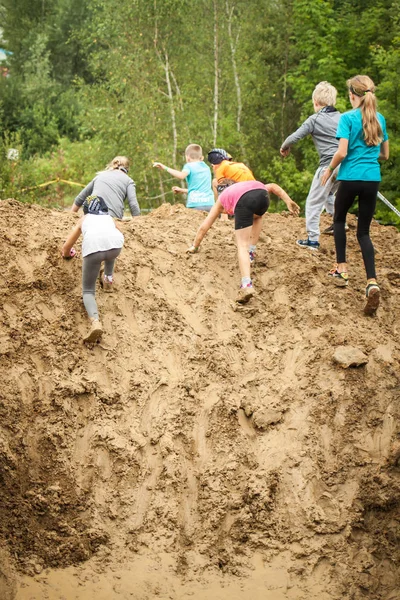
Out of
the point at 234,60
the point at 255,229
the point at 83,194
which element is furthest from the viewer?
the point at 234,60

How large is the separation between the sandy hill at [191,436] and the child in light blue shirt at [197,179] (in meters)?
2.09

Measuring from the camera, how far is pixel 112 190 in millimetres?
8742

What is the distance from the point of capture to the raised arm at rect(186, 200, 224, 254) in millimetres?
8352

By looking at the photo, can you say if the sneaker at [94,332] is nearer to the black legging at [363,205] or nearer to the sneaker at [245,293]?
the sneaker at [245,293]

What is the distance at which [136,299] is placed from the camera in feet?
27.2

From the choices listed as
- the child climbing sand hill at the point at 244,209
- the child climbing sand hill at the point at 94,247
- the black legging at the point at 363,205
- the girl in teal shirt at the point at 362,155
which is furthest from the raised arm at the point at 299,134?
the child climbing sand hill at the point at 94,247

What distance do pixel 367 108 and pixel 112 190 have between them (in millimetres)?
2832

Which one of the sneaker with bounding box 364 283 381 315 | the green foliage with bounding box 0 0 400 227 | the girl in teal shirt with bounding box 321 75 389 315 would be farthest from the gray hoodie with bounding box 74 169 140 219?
the green foliage with bounding box 0 0 400 227

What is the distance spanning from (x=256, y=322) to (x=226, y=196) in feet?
4.40

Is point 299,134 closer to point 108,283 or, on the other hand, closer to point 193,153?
point 193,153

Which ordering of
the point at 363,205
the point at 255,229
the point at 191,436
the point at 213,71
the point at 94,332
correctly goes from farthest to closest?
1. the point at 213,71
2. the point at 255,229
3. the point at 363,205
4. the point at 94,332
5. the point at 191,436

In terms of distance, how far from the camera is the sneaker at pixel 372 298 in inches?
316

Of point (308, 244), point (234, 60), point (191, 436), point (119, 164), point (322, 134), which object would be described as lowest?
point (191, 436)

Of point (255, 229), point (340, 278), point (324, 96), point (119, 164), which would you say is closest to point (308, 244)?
point (340, 278)
